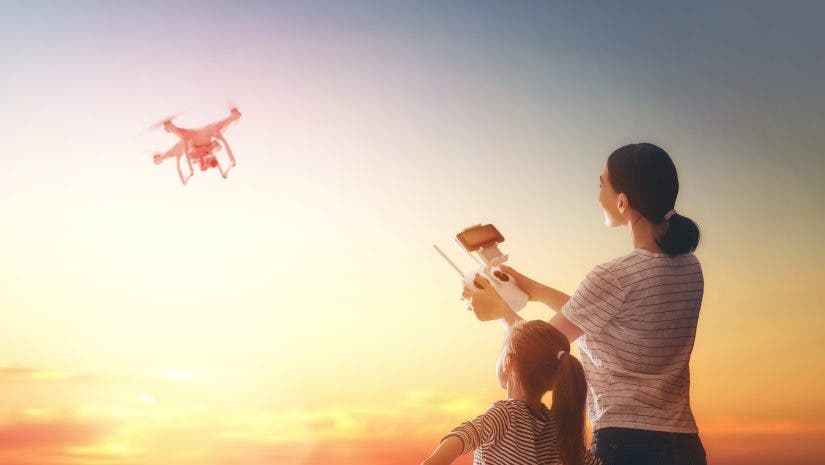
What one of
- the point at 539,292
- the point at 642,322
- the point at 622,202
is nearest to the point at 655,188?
the point at 622,202


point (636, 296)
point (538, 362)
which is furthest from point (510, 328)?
point (636, 296)

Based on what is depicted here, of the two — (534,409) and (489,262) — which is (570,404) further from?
(489,262)

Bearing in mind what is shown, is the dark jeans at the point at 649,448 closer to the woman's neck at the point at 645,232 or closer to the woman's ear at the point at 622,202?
the woman's neck at the point at 645,232

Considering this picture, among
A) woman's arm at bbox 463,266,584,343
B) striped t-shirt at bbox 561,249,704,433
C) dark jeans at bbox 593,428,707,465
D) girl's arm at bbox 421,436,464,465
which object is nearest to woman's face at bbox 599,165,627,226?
striped t-shirt at bbox 561,249,704,433

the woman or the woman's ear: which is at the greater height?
the woman's ear

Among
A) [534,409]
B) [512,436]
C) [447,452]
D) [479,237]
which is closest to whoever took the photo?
[447,452]

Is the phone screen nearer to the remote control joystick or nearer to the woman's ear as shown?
the remote control joystick

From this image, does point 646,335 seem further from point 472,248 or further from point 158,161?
point 158,161
